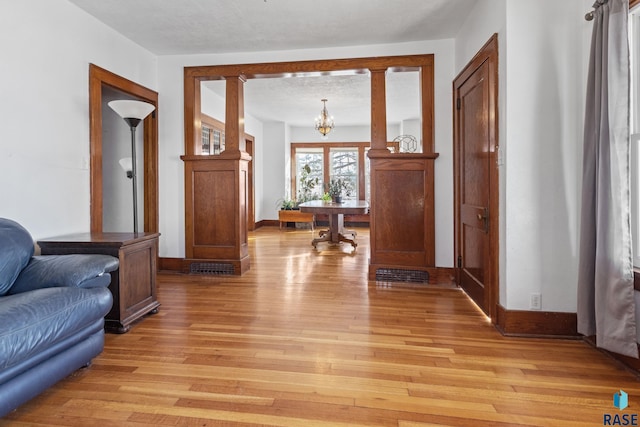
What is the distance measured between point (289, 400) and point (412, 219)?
267cm

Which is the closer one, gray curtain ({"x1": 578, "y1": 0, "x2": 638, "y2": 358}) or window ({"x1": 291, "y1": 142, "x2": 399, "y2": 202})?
gray curtain ({"x1": 578, "y1": 0, "x2": 638, "y2": 358})

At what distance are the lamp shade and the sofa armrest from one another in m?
1.60

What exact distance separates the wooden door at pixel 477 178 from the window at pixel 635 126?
0.77 m

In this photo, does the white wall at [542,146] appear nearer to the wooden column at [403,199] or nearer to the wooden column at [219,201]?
the wooden column at [403,199]

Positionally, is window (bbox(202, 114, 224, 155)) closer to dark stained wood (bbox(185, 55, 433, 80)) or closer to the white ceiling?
dark stained wood (bbox(185, 55, 433, 80))

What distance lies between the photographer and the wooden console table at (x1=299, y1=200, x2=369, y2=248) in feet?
17.9

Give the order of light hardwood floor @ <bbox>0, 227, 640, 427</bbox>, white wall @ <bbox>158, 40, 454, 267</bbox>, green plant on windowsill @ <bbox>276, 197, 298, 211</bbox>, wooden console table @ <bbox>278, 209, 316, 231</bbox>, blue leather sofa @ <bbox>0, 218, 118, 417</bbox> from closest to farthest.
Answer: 1. blue leather sofa @ <bbox>0, 218, 118, 417</bbox>
2. light hardwood floor @ <bbox>0, 227, 640, 427</bbox>
3. white wall @ <bbox>158, 40, 454, 267</bbox>
4. wooden console table @ <bbox>278, 209, 316, 231</bbox>
5. green plant on windowsill @ <bbox>276, 197, 298, 211</bbox>

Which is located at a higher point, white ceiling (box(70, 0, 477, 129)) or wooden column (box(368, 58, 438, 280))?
white ceiling (box(70, 0, 477, 129))

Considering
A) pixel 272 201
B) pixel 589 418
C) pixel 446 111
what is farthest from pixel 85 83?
pixel 272 201

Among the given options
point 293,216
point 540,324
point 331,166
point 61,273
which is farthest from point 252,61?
point 331,166

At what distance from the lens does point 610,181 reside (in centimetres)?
196

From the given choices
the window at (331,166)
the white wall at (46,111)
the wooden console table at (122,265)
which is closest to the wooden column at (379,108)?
the wooden console table at (122,265)

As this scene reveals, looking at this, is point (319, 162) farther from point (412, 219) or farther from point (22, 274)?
point (22, 274)

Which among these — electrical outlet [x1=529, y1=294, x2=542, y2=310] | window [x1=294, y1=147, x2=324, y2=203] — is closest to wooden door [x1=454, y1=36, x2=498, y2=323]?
electrical outlet [x1=529, y1=294, x2=542, y2=310]
